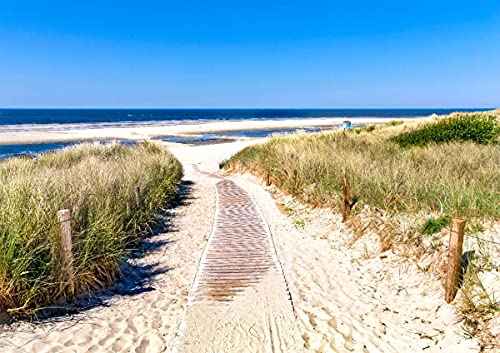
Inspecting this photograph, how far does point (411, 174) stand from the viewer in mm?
9039

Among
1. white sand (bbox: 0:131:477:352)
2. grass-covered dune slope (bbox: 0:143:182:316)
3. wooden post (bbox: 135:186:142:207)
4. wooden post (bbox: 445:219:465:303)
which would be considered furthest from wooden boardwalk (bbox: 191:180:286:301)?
wooden post (bbox: 445:219:465:303)

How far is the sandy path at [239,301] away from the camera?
4574 millimetres

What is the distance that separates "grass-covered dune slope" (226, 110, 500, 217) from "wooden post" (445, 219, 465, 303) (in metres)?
1.74

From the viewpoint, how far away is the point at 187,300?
18.7 ft

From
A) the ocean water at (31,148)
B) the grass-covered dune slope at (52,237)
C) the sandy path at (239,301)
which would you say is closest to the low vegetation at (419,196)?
the sandy path at (239,301)

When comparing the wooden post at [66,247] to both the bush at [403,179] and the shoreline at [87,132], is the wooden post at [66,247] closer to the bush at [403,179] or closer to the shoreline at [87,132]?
the bush at [403,179]

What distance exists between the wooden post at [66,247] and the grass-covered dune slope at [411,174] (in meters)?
5.92

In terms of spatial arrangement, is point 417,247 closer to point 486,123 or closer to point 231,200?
point 231,200

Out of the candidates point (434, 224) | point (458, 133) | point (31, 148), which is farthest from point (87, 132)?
point (434, 224)

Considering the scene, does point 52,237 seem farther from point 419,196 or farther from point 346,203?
point 419,196

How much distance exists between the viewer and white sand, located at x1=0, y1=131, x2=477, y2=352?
14.5ft

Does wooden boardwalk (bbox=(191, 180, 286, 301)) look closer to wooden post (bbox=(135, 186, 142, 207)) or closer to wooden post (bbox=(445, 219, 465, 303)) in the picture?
wooden post (bbox=(135, 186, 142, 207))

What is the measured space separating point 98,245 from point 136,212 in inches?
118

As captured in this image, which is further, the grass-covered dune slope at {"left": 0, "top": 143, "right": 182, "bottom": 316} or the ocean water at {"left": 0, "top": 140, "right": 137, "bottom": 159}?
the ocean water at {"left": 0, "top": 140, "right": 137, "bottom": 159}
